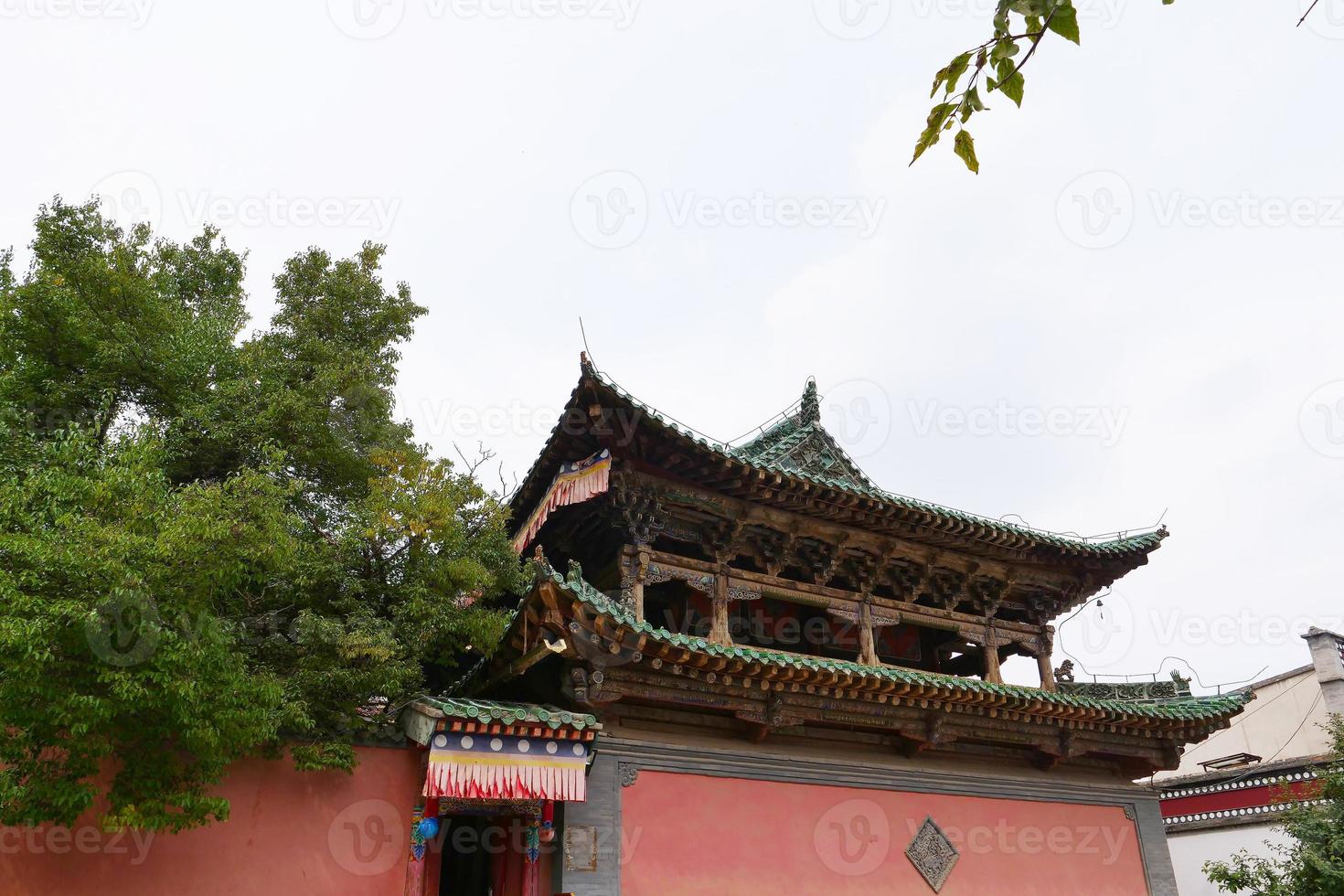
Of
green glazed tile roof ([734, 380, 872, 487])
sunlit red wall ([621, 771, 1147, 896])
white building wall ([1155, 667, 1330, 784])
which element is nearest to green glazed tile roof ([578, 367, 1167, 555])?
green glazed tile roof ([734, 380, 872, 487])

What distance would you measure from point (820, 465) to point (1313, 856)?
7.90m

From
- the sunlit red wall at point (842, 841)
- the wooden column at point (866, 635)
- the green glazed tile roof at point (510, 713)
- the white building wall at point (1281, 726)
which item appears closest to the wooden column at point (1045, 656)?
the sunlit red wall at point (842, 841)

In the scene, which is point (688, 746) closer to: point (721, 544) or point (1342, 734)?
point (721, 544)

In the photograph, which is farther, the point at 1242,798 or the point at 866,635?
the point at 1242,798

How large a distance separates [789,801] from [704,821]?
1137mm

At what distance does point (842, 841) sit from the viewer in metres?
9.89

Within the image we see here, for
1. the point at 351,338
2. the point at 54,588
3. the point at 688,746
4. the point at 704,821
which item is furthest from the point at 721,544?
the point at 54,588

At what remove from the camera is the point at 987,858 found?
10797 millimetres

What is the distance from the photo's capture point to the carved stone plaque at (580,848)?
8320mm

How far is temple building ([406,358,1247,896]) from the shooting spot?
8.45 m

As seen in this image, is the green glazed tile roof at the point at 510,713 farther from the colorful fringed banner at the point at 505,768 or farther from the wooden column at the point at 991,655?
the wooden column at the point at 991,655

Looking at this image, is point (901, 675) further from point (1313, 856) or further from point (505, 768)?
point (1313, 856)

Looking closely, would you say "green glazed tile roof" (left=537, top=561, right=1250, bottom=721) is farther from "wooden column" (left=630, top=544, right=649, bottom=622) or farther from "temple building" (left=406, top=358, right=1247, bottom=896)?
"wooden column" (left=630, top=544, right=649, bottom=622)

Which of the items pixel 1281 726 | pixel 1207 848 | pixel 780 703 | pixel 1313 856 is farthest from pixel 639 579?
pixel 1281 726
